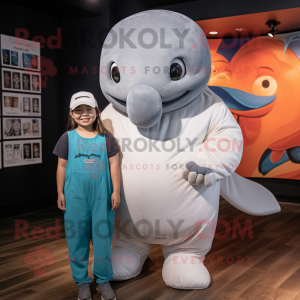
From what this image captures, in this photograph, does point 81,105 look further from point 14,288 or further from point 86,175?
point 14,288

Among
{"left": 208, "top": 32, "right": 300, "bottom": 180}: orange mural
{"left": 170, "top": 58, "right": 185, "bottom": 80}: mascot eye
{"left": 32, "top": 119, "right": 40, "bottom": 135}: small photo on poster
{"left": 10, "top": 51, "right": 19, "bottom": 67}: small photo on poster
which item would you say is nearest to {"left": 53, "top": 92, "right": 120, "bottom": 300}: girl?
{"left": 170, "top": 58, "right": 185, "bottom": 80}: mascot eye

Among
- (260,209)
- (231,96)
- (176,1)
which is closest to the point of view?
(260,209)

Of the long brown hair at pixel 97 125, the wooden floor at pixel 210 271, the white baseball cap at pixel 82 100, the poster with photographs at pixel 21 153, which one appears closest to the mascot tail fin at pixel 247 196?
the wooden floor at pixel 210 271

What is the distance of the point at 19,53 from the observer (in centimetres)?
393

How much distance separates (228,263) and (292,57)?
3.09 meters

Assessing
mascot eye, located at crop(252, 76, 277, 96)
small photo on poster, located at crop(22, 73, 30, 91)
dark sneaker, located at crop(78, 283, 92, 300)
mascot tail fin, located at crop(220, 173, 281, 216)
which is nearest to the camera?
dark sneaker, located at crop(78, 283, 92, 300)

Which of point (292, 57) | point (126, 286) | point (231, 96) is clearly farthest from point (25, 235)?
point (292, 57)

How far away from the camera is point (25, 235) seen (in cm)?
315

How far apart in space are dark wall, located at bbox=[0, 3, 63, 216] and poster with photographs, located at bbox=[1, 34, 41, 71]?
0.08 metres

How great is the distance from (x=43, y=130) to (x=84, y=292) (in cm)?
270

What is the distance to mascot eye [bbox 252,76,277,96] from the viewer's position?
15.7 ft

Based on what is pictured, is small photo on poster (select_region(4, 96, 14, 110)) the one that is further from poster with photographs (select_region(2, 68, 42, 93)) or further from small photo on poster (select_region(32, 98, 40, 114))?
small photo on poster (select_region(32, 98, 40, 114))

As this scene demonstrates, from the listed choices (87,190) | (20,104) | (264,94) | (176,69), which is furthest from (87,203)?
A: (264,94)

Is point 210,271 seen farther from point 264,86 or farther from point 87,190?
point 264,86
